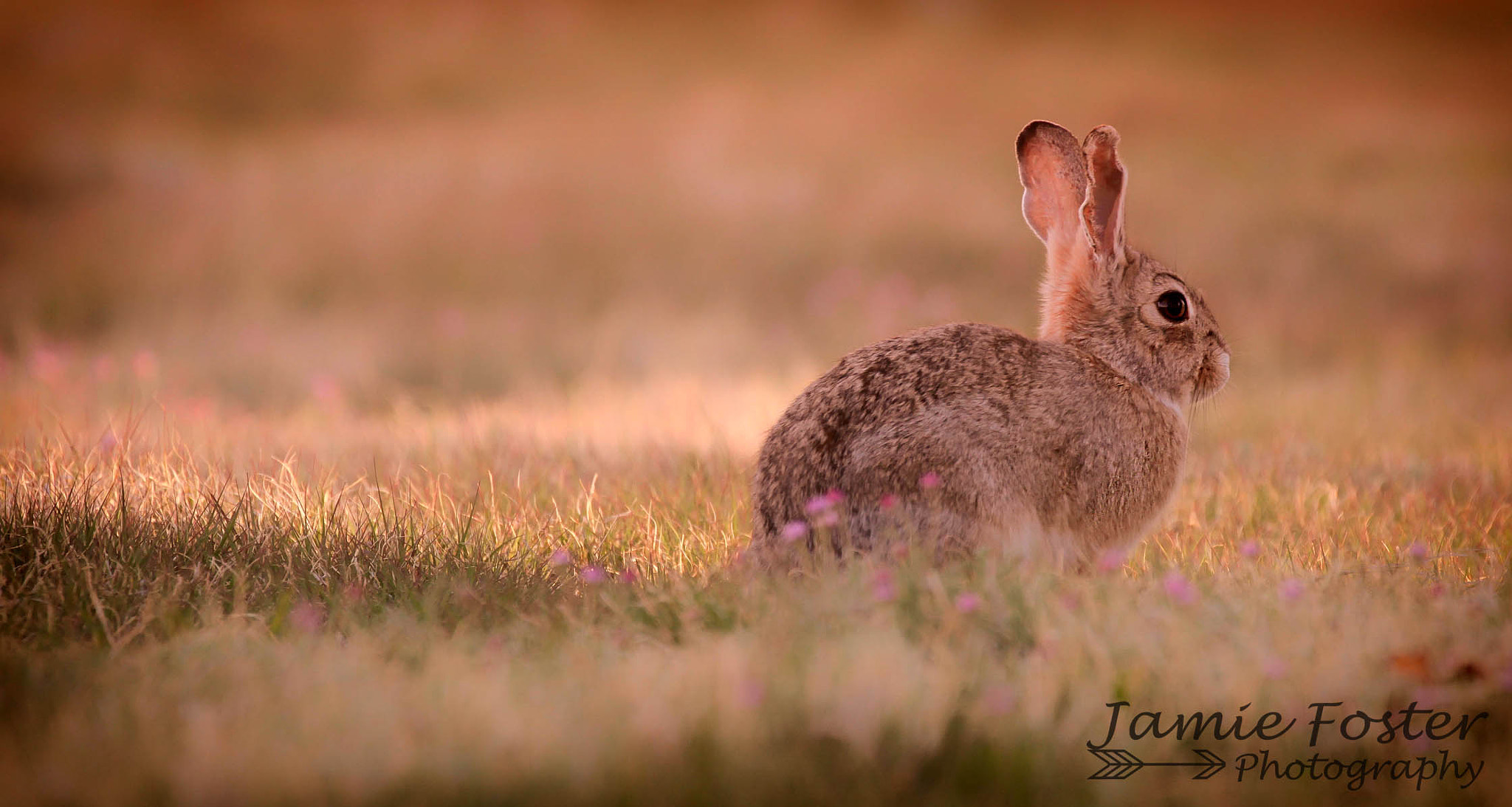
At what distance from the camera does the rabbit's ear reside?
590 centimetres

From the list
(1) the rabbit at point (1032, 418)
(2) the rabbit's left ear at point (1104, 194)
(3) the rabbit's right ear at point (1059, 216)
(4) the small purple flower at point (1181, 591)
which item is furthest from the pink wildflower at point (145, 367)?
(4) the small purple flower at point (1181, 591)

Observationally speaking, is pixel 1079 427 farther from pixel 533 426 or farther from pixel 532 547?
pixel 533 426

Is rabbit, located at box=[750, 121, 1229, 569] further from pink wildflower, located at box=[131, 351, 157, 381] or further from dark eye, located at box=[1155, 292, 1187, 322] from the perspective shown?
pink wildflower, located at box=[131, 351, 157, 381]

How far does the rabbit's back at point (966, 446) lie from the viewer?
189 inches

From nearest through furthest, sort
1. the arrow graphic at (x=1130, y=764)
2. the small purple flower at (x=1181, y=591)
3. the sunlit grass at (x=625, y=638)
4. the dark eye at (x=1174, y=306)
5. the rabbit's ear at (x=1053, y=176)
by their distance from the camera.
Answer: the sunlit grass at (x=625, y=638)
the arrow graphic at (x=1130, y=764)
the small purple flower at (x=1181, y=591)
the rabbit's ear at (x=1053, y=176)
the dark eye at (x=1174, y=306)

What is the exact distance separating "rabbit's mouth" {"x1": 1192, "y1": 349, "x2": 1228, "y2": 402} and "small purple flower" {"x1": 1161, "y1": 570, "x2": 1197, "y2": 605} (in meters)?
2.07

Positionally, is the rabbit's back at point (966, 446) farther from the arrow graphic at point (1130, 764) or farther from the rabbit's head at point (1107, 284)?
the arrow graphic at point (1130, 764)

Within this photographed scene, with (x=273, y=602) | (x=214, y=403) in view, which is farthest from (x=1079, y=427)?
(x=214, y=403)

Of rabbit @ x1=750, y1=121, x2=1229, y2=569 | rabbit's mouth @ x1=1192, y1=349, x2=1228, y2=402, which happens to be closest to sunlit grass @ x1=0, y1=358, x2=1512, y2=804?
rabbit @ x1=750, y1=121, x2=1229, y2=569

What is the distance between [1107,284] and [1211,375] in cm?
78

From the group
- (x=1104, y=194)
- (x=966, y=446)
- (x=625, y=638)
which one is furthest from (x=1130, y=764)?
(x=1104, y=194)

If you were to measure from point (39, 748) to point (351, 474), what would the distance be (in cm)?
373

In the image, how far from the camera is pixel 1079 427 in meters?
5.26

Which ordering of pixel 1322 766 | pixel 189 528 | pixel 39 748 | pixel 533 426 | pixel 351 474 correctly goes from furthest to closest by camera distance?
1. pixel 533 426
2. pixel 351 474
3. pixel 189 528
4. pixel 1322 766
5. pixel 39 748
